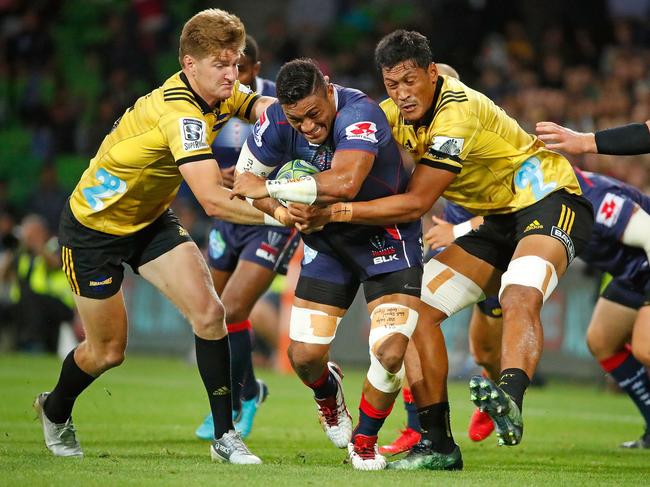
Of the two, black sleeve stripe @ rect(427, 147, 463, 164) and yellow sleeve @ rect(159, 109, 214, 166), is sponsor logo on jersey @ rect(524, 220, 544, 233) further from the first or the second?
yellow sleeve @ rect(159, 109, 214, 166)

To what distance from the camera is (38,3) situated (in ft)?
73.1

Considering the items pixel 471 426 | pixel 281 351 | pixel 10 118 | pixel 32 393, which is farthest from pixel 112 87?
pixel 471 426

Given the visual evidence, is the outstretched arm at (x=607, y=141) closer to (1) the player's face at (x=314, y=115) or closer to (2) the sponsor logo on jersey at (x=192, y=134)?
(1) the player's face at (x=314, y=115)

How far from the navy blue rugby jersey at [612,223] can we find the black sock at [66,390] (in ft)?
13.0

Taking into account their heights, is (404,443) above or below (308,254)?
below

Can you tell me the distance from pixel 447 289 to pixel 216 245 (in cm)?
265

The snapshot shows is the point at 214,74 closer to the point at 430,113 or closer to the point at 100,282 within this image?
the point at 430,113

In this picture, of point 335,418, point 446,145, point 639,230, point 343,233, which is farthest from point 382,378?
point 639,230

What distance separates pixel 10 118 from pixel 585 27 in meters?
10.9

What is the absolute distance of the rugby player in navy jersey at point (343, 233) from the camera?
6.73 metres

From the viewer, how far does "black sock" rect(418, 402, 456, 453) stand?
7074 mm

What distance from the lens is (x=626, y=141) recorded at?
7.09 metres

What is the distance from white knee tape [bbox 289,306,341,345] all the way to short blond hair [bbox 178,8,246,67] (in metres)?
1.73

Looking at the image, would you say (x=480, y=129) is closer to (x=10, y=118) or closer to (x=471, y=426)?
(x=471, y=426)
